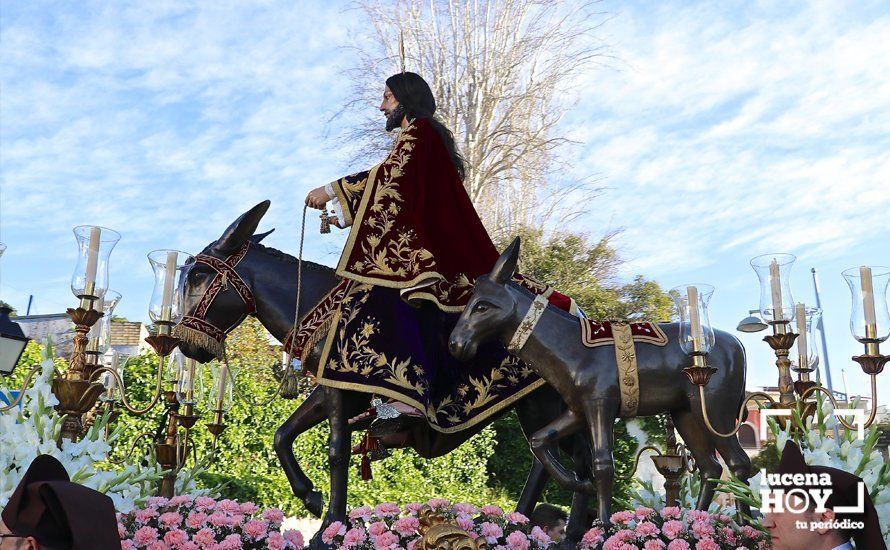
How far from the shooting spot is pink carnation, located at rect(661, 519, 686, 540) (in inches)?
188

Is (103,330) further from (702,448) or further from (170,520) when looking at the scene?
(702,448)

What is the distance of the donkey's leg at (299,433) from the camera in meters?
5.22

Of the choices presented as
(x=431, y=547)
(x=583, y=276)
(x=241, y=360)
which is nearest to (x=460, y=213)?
(x=431, y=547)

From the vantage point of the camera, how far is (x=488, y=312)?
5.07 meters

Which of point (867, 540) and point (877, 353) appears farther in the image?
point (877, 353)

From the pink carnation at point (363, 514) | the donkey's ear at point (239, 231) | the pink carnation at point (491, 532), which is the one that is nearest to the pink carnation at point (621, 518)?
the pink carnation at point (491, 532)

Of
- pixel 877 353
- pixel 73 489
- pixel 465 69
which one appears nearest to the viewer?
pixel 73 489

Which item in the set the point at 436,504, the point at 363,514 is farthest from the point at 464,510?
the point at 363,514

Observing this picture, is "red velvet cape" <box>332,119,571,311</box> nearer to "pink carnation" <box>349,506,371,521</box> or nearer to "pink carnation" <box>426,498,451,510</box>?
"pink carnation" <box>426,498,451,510</box>

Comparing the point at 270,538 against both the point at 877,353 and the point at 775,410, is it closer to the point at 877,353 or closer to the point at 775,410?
the point at 775,410

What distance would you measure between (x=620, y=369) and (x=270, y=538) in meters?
2.30

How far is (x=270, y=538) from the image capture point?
489 centimetres

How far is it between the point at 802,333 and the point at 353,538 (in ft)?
12.9

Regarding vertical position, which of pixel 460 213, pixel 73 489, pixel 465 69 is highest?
pixel 465 69
